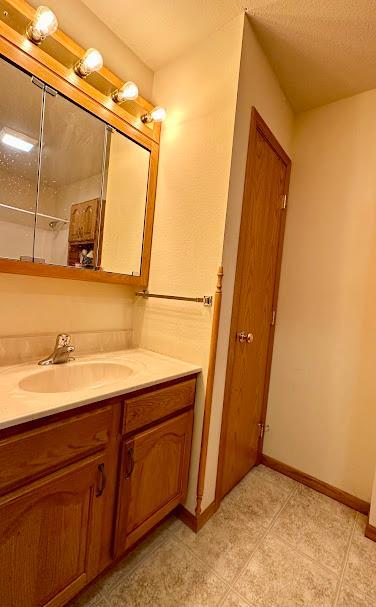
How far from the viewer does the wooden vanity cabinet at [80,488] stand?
2.43 feet

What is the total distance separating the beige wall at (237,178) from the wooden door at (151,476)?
0.15 m

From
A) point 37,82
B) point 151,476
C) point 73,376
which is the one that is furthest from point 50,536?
point 37,82

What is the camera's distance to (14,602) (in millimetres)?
767

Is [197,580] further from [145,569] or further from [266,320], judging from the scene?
[266,320]

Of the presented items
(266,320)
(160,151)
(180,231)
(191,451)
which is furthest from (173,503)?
(160,151)

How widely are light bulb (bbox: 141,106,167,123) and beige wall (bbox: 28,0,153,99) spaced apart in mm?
188

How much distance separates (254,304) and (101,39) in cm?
152

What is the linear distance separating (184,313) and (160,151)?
0.93 meters

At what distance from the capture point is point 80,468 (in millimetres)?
875

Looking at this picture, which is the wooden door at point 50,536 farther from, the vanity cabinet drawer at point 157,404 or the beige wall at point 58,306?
the beige wall at point 58,306

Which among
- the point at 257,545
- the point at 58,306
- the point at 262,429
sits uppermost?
the point at 58,306

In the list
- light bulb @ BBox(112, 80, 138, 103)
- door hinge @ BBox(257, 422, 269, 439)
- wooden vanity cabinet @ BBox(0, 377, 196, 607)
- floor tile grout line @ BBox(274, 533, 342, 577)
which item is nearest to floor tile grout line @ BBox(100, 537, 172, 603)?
wooden vanity cabinet @ BBox(0, 377, 196, 607)

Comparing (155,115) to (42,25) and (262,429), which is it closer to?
(42,25)

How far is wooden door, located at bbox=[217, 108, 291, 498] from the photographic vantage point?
143cm
